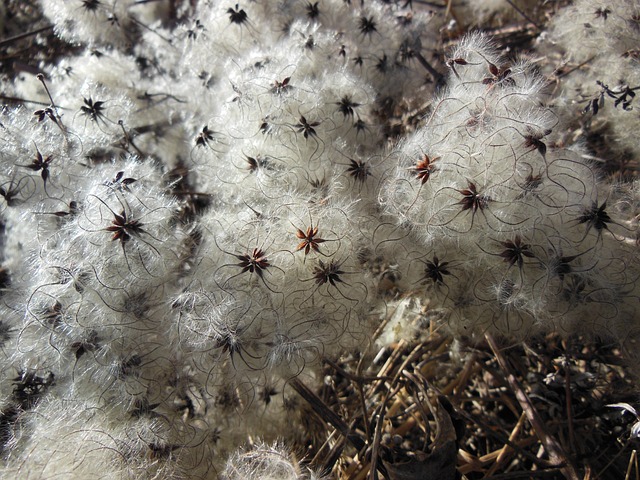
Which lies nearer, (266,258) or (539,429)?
(266,258)

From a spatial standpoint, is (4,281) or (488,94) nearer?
(488,94)

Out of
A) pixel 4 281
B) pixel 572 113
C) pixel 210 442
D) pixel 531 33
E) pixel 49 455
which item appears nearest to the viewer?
pixel 49 455

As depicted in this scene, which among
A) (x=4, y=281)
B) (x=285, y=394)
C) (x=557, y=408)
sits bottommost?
(x=557, y=408)

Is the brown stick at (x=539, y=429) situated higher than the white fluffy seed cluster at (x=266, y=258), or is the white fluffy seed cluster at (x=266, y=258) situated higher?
the white fluffy seed cluster at (x=266, y=258)

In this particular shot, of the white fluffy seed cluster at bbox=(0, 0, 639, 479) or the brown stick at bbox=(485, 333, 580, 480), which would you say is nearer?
the white fluffy seed cluster at bbox=(0, 0, 639, 479)

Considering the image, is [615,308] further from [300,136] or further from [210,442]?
[210,442]

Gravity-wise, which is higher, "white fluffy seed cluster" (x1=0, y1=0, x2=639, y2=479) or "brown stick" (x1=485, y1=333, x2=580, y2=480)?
"white fluffy seed cluster" (x1=0, y1=0, x2=639, y2=479)

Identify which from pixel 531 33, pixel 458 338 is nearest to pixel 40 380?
pixel 458 338

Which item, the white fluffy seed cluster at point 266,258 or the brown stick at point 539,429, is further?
the brown stick at point 539,429
